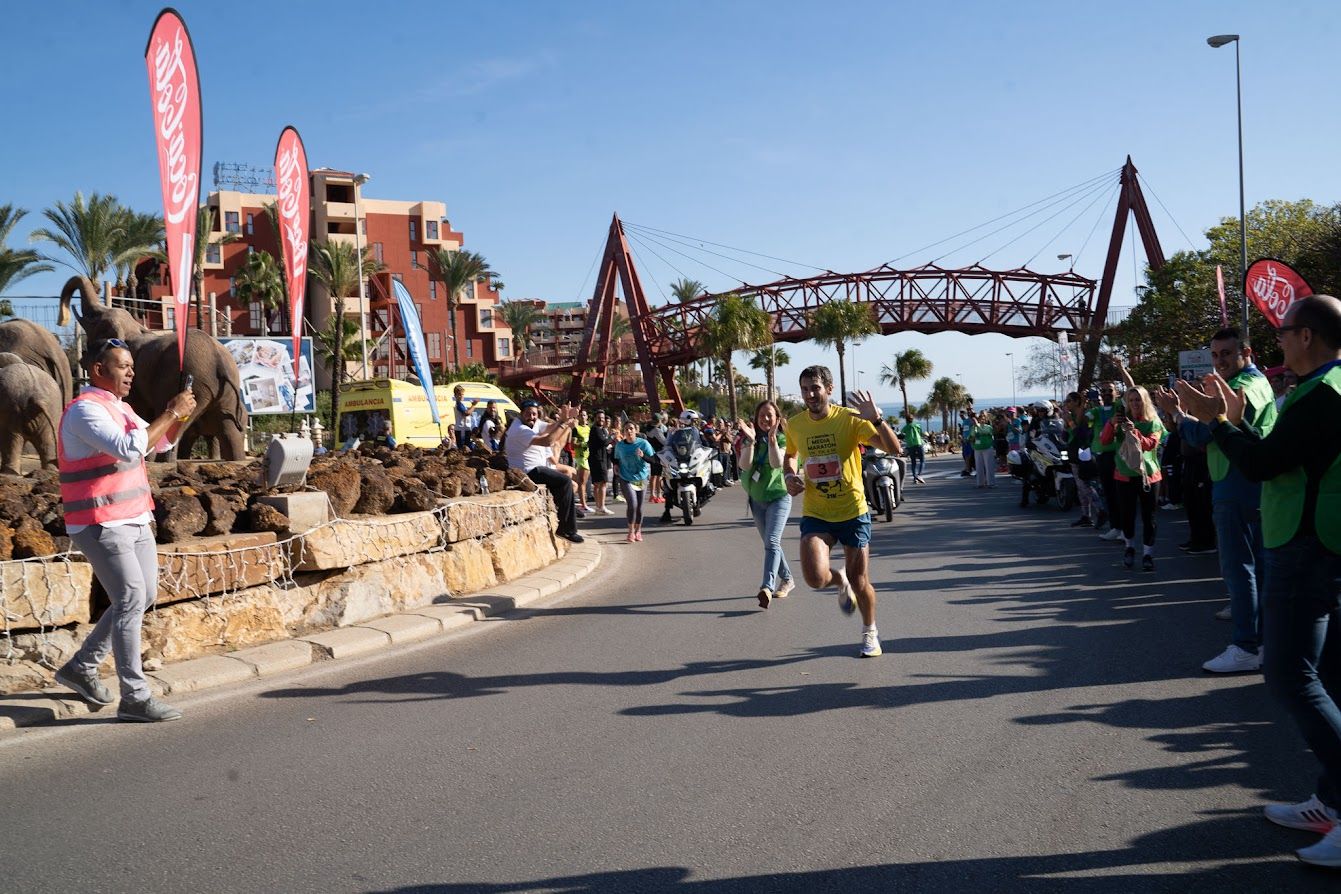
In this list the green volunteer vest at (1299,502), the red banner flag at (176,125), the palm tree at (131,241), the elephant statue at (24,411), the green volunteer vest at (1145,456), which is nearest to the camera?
the green volunteer vest at (1299,502)

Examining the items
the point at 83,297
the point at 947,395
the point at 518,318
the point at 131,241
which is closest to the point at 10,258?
the point at 131,241

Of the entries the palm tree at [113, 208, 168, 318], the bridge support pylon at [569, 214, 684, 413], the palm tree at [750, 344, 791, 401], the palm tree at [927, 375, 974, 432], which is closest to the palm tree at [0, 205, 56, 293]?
the palm tree at [113, 208, 168, 318]

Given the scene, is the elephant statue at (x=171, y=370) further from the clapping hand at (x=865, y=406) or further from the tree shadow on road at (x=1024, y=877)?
the tree shadow on road at (x=1024, y=877)

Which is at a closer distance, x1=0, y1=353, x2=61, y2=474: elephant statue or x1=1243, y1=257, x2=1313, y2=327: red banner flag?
x1=0, y1=353, x2=61, y2=474: elephant statue

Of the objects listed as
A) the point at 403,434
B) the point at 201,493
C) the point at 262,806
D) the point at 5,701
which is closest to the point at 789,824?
the point at 262,806

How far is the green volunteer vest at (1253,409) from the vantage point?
21.3 ft

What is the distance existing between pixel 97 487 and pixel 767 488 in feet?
18.0

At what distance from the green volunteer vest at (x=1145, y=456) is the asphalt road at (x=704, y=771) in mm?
2014

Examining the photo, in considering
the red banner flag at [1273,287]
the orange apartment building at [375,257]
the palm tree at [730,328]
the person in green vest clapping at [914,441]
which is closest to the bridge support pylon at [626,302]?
the palm tree at [730,328]

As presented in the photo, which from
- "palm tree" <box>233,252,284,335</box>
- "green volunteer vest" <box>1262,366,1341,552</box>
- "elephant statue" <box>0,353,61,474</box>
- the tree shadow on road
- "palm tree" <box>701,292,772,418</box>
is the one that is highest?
"palm tree" <box>233,252,284,335</box>

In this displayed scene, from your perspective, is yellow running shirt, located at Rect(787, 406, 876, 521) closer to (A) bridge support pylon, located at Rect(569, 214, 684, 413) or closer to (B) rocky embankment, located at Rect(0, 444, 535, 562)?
(B) rocky embankment, located at Rect(0, 444, 535, 562)

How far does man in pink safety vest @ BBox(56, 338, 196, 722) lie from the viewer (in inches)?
224

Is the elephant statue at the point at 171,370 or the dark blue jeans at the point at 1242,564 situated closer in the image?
the dark blue jeans at the point at 1242,564

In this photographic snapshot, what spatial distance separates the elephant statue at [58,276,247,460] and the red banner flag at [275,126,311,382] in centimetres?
86
